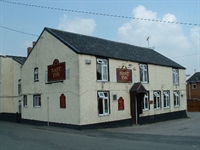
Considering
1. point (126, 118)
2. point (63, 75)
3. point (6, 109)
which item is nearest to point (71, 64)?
point (63, 75)

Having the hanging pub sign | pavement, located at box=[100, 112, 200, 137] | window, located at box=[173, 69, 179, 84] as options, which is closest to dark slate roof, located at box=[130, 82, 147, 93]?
pavement, located at box=[100, 112, 200, 137]

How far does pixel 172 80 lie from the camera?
28.5 m

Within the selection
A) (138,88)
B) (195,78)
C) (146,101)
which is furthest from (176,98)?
(195,78)

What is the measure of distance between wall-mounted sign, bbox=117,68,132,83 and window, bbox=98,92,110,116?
1981 mm

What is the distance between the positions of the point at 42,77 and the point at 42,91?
1.16 meters

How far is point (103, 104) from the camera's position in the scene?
19469mm

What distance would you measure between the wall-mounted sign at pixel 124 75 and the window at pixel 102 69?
1403 mm

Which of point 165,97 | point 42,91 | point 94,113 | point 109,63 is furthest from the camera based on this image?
point 165,97

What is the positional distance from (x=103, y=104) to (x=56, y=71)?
440cm

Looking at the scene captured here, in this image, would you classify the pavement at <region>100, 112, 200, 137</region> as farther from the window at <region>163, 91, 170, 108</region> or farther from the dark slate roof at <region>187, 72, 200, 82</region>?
the dark slate roof at <region>187, 72, 200, 82</region>

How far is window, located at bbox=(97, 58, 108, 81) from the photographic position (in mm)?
19469

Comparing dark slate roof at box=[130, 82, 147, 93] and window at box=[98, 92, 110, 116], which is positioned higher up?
dark slate roof at box=[130, 82, 147, 93]

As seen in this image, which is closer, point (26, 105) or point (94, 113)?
point (94, 113)

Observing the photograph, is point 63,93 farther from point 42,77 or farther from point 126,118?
point 126,118
